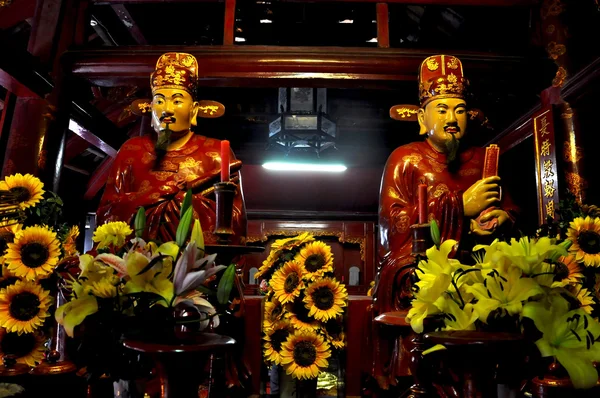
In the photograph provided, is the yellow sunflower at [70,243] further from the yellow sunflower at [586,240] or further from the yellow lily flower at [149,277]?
the yellow sunflower at [586,240]

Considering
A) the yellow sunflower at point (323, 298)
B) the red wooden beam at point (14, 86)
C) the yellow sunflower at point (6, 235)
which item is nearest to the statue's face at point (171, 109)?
the red wooden beam at point (14, 86)

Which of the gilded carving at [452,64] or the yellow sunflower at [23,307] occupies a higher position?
the gilded carving at [452,64]

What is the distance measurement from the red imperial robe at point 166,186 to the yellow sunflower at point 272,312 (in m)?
0.40

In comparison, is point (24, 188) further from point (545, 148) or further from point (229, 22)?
point (545, 148)

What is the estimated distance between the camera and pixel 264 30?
18.4 ft

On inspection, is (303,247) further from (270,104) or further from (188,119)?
(270,104)

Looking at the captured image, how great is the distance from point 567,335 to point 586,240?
5.67 feet

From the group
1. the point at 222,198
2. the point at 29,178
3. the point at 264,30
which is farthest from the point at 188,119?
the point at 264,30

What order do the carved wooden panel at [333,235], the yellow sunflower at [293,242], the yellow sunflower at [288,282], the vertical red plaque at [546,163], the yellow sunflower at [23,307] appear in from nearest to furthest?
the yellow sunflower at [23,307] → the yellow sunflower at [288,282] → the yellow sunflower at [293,242] → the vertical red plaque at [546,163] → the carved wooden panel at [333,235]

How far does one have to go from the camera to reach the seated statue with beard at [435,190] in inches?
97.0

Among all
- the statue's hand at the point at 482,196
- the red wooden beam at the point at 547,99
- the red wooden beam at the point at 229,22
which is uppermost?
the red wooden beam at the point at 229,22

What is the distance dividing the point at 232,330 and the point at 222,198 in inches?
42.6

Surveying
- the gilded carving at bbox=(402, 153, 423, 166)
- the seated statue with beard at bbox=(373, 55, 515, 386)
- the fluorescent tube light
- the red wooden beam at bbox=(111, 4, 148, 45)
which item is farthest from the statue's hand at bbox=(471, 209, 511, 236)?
the fluorescent tube light

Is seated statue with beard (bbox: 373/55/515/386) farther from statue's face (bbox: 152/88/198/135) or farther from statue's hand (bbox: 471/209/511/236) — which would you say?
statue's face (bbox: 152/88/198/135)
